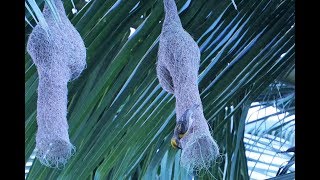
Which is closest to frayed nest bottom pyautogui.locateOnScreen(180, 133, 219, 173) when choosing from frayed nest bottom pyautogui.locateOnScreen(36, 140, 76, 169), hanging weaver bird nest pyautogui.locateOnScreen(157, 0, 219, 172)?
hanging weaver bird nest pyautogui.locateOnScreen(157, 0, 219, 172)

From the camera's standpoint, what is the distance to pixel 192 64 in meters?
0.90

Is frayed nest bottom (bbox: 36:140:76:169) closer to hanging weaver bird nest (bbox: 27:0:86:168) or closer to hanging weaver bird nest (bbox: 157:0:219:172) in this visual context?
hanging weaver bird nest (bbox: 27:0:86:168)

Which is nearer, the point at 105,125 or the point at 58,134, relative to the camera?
the point at 58,134

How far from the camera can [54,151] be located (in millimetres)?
823

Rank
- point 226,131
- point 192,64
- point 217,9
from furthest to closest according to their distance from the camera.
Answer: point 226,131, point 217,9, point 192,64

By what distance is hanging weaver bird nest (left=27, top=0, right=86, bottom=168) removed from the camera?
2.56 ft

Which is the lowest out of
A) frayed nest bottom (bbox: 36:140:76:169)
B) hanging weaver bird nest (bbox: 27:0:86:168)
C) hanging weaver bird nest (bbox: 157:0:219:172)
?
frayed nest bottom (bbox: 36:140:76:169)

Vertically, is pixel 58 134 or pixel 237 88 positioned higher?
pixel 237 88
